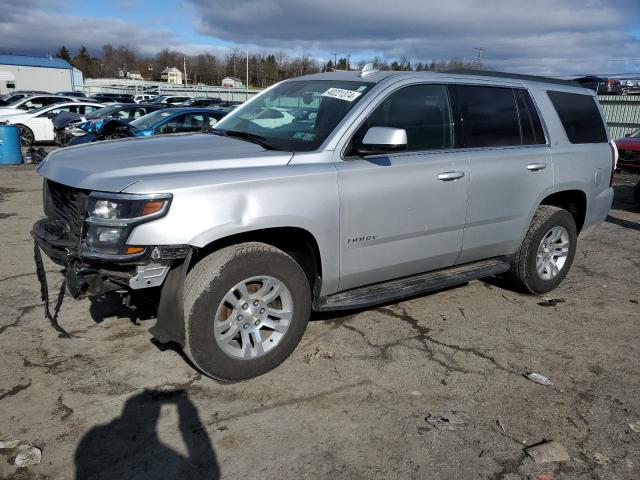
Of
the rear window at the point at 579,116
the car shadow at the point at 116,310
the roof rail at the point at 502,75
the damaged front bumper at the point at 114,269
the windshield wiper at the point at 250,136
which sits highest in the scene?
the roof rail at the point at 502,75

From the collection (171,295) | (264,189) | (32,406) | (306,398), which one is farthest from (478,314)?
(32,406)

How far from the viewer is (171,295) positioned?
3096 mm

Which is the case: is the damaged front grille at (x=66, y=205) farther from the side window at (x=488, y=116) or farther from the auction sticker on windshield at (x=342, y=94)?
the side window at (x=488, y=116)

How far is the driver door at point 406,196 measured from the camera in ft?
11.8

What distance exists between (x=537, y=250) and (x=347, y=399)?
2660mm

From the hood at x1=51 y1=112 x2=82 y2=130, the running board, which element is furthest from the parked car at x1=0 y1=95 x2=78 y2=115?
the running board

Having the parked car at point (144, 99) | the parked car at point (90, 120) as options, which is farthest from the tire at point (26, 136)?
the parked car at point (144, 99)

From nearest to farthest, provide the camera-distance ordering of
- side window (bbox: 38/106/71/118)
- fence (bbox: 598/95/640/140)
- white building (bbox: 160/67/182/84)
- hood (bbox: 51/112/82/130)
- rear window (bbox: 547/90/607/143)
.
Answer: rear window (bbox: 547/90/607/143)
hood (bbox: 51/112/82/130)
side window (bbox: 38/106/71/118)
fence (bbox: 598/95/640/140)
white building (bbox: 160/67/182/84)

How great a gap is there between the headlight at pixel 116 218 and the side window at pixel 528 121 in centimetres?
329

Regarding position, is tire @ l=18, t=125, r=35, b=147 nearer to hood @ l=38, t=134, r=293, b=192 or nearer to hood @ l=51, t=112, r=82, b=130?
hood @ l=51, t=112, r=82, b=130

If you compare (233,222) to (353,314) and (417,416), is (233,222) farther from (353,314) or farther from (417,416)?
(353,314)

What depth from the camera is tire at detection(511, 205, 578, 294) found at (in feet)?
16.0

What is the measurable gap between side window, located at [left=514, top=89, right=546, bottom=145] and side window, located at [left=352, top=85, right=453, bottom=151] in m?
0.94

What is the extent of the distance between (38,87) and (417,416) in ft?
219
